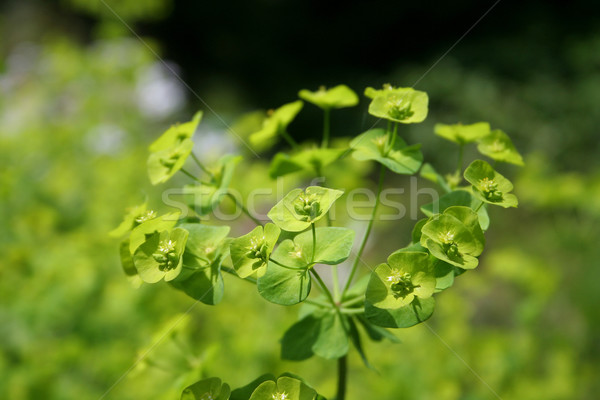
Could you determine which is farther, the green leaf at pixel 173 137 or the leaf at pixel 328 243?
the green leaf at pixel 173 137

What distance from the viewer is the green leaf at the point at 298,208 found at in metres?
0.98

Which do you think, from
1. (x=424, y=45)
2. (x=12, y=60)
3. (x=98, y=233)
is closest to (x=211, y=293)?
(x=98, y=233)

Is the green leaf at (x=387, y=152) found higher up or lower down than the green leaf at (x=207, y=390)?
Answer: higher up

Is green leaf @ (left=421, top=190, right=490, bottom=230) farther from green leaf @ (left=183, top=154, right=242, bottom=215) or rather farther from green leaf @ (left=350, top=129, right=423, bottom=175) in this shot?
green leaf @ (left=183, top=154, right=242, bottom=215)

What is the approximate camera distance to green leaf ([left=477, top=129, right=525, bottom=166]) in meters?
1.20

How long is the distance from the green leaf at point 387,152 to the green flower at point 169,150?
1.34 feet

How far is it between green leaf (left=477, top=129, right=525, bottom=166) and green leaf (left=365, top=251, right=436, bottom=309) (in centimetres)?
40

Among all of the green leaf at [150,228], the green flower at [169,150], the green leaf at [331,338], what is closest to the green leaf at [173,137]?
the green flower at [169,150]

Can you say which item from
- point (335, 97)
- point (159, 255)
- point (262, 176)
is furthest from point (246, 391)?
point (262, 176)

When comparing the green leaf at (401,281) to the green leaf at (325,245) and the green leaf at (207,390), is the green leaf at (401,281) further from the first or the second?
the green leaf at (207,390)

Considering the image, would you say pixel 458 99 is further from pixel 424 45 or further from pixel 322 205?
pixel 322 205

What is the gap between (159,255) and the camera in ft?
3.26

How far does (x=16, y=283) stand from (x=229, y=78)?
6123 mm

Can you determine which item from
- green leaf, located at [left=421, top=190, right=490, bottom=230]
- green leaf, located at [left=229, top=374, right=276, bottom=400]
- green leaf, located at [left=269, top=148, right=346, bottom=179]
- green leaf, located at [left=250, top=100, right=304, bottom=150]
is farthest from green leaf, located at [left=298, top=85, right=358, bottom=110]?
green leaf, located at [left=229, top=374, right=276, bottom=400]
